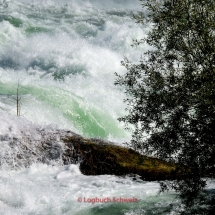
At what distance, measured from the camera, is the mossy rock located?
975 centimetres

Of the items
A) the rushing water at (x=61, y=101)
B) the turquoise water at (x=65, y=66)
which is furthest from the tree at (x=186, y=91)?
the turquoise water at (x=65, y=66)

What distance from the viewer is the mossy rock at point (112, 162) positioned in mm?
9750

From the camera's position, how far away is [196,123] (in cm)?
684

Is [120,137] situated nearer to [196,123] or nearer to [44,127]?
[44,127]

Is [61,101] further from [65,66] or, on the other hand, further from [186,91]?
[186,91]

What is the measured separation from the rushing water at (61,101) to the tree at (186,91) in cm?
187

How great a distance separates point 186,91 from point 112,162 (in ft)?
12.1

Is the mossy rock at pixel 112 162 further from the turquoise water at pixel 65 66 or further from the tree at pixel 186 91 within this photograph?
the turquoise water at pixel 65 66

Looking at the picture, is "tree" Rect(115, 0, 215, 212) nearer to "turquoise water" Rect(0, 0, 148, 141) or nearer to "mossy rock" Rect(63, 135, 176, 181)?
"mossy rock" Rect(63, 135, 176, 181)

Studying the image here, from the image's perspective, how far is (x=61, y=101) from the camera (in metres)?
19.3

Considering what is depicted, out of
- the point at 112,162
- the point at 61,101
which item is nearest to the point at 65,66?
the point at 61,101

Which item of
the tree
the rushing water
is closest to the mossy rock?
the rushing water

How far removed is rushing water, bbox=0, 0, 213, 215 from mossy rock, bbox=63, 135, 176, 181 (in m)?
0.21

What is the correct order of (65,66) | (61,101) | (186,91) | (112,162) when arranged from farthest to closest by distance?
(65,66) < (61,101) < (112,162) < (186,91)
